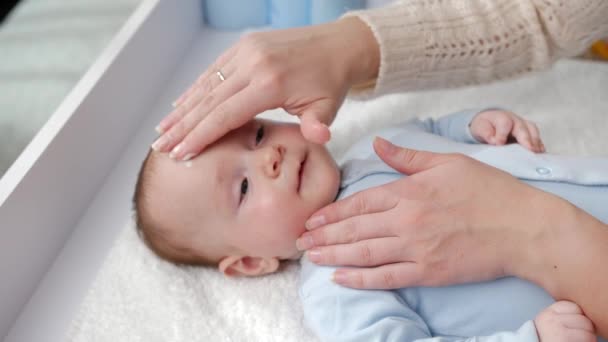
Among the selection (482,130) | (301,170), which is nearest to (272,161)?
(301,170)

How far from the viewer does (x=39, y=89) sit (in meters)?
1.34

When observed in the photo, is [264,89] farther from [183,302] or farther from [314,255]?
[183,302]

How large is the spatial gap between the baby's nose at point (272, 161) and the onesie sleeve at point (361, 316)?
0.17 m

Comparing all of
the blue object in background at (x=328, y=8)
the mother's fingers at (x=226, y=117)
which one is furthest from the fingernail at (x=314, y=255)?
the blue object in background at (x=328, y=8)

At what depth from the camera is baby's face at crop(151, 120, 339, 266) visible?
0.95m

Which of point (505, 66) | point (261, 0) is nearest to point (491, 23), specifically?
point (505, 66)

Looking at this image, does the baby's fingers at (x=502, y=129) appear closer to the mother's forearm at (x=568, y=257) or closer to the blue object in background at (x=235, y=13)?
the mother's forearm at (x=568, y=257)

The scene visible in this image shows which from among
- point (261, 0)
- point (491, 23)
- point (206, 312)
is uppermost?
point (491, 23)

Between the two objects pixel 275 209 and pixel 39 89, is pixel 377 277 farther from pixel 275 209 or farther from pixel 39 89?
pixel 39 89

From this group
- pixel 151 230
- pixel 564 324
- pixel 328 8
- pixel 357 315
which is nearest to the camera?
pixel 564 324

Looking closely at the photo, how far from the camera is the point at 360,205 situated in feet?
2.99

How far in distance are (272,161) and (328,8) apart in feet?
2.32

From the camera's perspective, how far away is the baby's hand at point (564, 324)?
0.78 meters

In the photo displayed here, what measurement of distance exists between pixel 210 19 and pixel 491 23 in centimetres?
83
